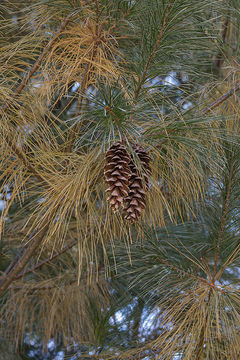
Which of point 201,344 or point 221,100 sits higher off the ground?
→ point 221,100

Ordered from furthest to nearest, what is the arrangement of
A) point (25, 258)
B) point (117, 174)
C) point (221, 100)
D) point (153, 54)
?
1. point (25, 258)
2. point (221, 100)
3. point (153, 54)
4. point (117, 174)

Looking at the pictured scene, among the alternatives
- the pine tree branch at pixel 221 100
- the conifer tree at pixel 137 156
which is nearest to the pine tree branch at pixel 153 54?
the conifer tree at pixel 137 156

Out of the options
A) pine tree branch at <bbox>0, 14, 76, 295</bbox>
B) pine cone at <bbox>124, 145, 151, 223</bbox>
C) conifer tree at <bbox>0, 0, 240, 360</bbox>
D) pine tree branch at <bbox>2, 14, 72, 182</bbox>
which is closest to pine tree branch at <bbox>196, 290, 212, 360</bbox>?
conifer tree at <bbox>0, 0, 240, 360</bbox>

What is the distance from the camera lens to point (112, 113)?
3.19 ft

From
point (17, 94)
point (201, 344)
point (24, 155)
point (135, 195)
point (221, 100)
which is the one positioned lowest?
point (201, 344)

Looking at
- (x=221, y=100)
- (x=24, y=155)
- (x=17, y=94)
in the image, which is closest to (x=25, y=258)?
(x=24, y=155)

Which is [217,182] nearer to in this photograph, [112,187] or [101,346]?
[112,187]

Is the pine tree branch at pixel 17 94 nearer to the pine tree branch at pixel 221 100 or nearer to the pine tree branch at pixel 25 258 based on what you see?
the pine tree branch at pixel 25 258

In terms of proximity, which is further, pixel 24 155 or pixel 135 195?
pixel 24 155

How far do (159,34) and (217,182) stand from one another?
1.40ft

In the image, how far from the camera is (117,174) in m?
0.95

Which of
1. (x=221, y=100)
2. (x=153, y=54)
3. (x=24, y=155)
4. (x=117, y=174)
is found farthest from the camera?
(x=221, y=100)

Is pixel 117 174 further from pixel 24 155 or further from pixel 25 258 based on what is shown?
pixel 25 258

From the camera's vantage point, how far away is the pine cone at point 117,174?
3.13 feet
